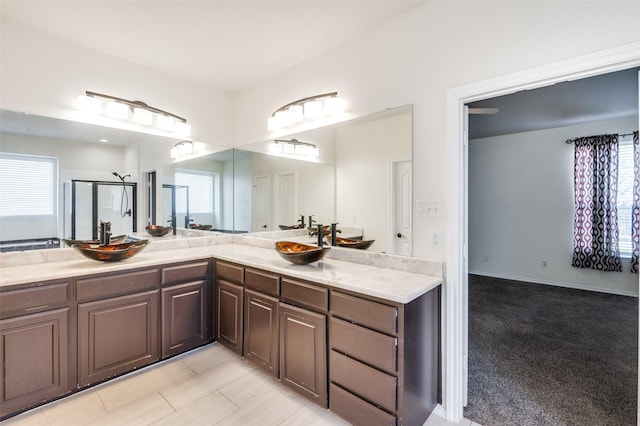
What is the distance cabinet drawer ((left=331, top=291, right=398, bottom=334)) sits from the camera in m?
1.53

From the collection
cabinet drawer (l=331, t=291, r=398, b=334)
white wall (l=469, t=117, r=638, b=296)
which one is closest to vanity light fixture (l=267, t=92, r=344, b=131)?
cabinet drawer (l=331, t=291, r=398, b=334)

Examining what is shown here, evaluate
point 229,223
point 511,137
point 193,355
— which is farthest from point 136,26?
point 511,137

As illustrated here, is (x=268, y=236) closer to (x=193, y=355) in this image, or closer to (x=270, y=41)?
(x=193, y=355)

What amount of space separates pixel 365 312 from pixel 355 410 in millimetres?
575

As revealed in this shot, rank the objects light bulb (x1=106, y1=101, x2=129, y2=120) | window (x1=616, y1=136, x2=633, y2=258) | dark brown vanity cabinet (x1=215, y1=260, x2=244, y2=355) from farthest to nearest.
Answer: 1. window (x1=616, y1=136, x2=633, y2=258)
2. light bulb (x1=106, y1=101, x2=129, y2=120)
3. dark brown vanity cabinet (x1=215, y1=260, x2=244, y2=355)

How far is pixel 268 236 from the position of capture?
322 centimetres

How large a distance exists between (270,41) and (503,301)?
4.27 m

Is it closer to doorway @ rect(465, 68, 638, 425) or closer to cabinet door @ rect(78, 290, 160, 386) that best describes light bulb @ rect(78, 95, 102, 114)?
cabinet door @ rect(78, 290, 160, 386)

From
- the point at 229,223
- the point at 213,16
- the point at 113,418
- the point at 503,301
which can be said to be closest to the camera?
the point at 113,418

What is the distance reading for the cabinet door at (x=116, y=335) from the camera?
2.02 m

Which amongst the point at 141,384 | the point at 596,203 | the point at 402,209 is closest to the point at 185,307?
the point at 141,384

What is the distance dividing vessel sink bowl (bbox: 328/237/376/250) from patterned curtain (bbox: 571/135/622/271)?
4267mm

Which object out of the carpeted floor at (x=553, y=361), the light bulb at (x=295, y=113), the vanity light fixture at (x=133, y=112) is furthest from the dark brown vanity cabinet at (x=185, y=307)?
the carpeted floor at (x=553, y=361)

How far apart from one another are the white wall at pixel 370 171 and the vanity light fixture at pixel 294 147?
0.33 meters
